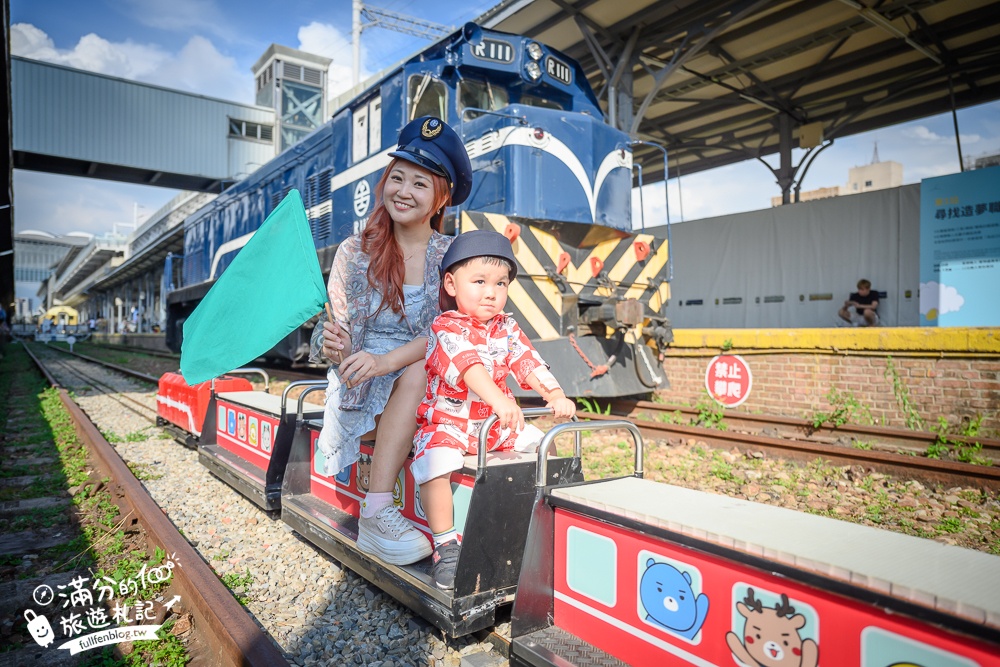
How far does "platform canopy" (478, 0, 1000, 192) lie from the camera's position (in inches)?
362

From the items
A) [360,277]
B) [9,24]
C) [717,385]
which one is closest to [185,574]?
[360,277]

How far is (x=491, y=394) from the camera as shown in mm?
1933

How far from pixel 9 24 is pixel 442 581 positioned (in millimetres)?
9555

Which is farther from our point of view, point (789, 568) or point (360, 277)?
point (360, 277)

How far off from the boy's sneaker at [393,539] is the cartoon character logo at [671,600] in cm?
94

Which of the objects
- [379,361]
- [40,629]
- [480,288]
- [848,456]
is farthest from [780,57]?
[40,629]

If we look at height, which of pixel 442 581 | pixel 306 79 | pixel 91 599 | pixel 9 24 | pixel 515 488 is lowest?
pixel 91 599

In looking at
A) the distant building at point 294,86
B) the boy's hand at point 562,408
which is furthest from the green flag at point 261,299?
the distant building at point 294,86

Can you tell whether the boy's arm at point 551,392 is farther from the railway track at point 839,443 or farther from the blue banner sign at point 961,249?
the blue banner sign at point 961,249

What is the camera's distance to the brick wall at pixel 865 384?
16.1 ft

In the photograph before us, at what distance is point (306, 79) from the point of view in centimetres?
3008

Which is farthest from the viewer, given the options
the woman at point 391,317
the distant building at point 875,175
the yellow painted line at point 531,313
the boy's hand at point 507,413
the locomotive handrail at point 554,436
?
the distant building at point 875,175

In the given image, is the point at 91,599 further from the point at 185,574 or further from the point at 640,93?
the point at 640,93
